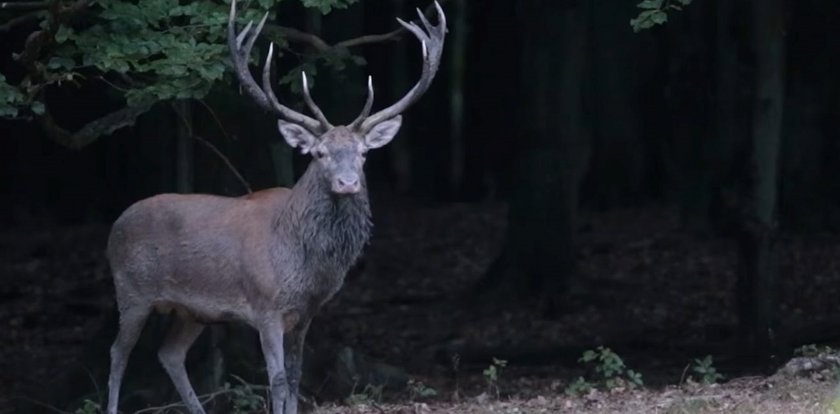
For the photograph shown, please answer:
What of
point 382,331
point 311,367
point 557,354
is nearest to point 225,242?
point 311,367

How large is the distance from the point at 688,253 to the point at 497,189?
6917 millimetres

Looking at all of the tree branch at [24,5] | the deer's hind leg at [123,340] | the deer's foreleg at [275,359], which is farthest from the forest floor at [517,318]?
the tree branch at [24,5]

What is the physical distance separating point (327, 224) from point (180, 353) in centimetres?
143

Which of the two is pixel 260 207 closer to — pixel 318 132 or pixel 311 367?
pixel 318 132

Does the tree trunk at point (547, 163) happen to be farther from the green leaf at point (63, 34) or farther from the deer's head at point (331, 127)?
the green leaf at point (63, 34)

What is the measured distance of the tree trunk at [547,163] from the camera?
1543 cm

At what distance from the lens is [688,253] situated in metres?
19.6

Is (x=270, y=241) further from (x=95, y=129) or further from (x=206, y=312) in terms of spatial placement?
(x=95, y=129)

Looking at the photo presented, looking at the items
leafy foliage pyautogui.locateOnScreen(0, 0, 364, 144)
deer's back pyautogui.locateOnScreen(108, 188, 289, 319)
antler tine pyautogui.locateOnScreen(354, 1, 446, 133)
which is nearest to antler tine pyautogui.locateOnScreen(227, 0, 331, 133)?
leafy foliage pyautogui.locateOnScreen(0, 0, 364, 144)

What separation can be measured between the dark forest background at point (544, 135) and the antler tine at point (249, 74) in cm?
27

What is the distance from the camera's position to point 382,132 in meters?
9.75

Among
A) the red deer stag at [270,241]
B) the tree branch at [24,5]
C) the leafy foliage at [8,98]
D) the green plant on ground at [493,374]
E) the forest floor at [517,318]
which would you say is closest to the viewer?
the leafy foliage at [8,98]

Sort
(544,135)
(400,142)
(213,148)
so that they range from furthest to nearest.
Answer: (400,142)
(544,135)
(213,148)

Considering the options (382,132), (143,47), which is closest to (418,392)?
(382,132)
